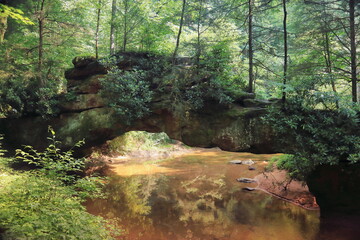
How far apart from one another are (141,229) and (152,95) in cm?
560

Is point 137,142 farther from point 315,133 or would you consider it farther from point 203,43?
point 315,133

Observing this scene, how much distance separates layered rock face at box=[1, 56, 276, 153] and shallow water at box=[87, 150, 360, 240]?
246cm

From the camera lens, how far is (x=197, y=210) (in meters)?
8.84

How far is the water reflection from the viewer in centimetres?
708

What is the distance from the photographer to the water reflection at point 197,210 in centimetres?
708

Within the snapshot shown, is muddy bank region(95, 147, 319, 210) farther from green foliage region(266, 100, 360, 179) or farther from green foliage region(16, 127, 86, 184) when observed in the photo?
green foliage region(16, 127, 86, 184)

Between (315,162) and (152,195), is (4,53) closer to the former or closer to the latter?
(152,195)

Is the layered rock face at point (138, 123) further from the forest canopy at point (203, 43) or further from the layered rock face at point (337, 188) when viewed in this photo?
the layered rock face at point (337, 188)

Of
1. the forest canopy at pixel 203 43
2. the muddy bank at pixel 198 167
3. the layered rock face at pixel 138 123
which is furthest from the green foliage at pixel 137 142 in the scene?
the forest canopy at pixel 203 43

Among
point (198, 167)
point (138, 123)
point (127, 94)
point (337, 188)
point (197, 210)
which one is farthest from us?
point (198, 167)

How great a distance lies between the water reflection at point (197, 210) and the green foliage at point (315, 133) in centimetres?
205

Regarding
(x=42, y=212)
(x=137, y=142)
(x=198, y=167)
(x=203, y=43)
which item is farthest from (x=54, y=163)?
(x=137, y=142)

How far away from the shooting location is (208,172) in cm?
1441

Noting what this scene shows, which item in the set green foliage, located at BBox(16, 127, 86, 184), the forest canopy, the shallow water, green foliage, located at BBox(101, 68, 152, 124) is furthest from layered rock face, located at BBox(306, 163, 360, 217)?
green foliage, located at BBox(16, 127, 86, 184)
